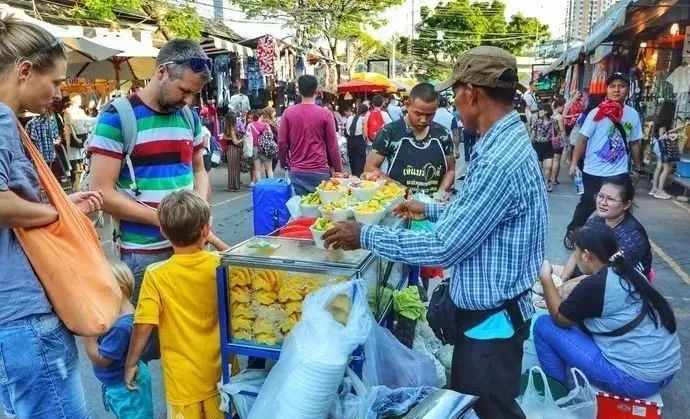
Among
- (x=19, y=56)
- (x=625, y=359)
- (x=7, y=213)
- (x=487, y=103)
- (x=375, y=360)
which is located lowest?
(x=625, y=359)

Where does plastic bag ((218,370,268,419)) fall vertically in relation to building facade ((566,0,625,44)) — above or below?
below

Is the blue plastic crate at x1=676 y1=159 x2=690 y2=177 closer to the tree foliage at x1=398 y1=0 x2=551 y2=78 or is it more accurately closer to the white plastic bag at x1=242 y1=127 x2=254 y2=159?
the white plastic bag at x1=242 y1=127 x2=254 y2=159

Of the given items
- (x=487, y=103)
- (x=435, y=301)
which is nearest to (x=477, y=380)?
(x=435, y=301)

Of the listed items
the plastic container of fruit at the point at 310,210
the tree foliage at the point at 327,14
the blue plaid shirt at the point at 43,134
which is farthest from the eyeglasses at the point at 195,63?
the tree foliage at the point at 327,14

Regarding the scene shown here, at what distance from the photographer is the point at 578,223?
576cm

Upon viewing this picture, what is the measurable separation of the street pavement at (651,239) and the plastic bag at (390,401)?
1.70m

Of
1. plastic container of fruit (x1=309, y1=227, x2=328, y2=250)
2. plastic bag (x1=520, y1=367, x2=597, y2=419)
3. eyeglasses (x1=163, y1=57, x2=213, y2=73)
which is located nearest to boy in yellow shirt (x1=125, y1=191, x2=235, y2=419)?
plastic container of fruit (x1=309, y1=227, x2=328, y2=250)

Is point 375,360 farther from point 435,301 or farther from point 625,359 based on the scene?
point 625,359

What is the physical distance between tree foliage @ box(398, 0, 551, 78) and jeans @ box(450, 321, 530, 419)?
51.0m

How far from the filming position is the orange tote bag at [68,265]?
1.66 metres

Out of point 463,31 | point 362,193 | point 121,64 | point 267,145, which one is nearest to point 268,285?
point 362,193

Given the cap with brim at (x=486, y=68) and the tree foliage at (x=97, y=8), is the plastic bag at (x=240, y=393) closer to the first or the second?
the cap with brim at (x=486, y=68)

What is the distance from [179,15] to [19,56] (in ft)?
43.8

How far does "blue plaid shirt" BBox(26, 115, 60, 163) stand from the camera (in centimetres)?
786
